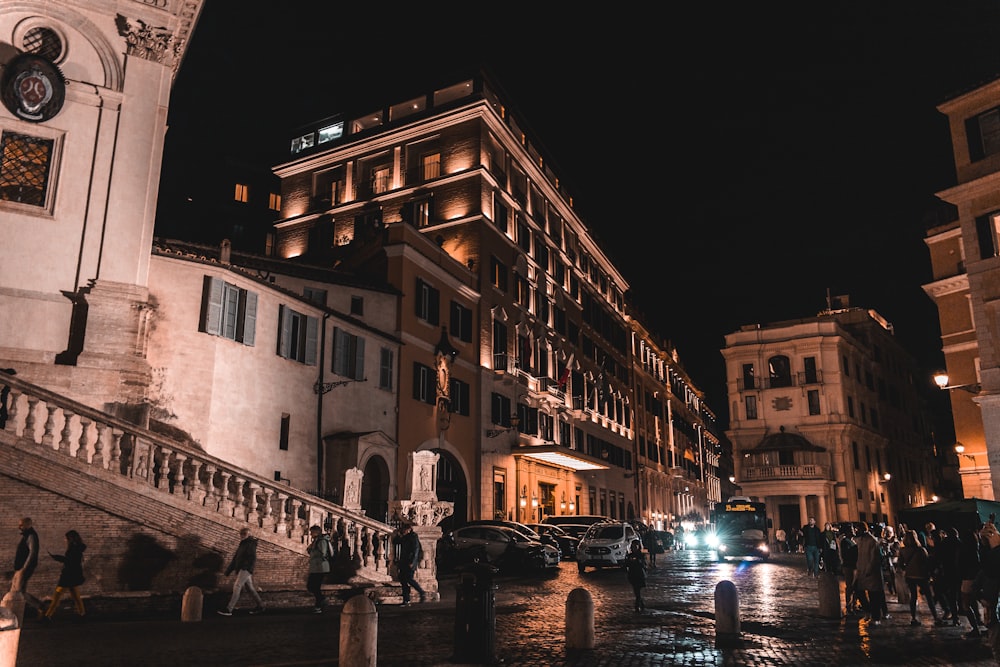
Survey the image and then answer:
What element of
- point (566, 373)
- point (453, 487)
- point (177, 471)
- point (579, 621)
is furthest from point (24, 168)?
point (566, 373)

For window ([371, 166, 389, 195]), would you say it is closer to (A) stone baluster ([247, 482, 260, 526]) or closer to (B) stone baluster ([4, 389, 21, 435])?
(A) stone baluster ([247, 482, 260, 526])

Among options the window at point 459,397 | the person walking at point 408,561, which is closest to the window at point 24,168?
the person walking at point 408,561

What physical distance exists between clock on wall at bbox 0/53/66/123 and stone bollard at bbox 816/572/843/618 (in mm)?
21232

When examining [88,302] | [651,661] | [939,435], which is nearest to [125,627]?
[651,661]

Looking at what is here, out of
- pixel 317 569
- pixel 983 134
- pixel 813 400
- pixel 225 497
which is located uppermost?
pixel 983 134

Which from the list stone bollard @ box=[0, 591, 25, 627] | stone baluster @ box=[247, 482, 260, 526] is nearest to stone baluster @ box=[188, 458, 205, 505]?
stone baluster @ box=[247, 482, 260, 526]

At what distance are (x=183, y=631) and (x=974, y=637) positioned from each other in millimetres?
12108

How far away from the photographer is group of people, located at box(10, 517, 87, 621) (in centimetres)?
1191

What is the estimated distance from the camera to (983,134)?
2956cm

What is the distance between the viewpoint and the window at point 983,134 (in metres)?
29.2

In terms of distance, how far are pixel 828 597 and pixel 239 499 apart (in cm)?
1143

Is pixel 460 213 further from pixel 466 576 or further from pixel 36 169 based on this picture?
pixel 466 576

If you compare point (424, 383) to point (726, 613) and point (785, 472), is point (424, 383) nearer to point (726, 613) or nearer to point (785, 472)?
point (726, 613)

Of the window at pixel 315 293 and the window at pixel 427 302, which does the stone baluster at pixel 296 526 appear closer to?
the window at pixel 315 293
